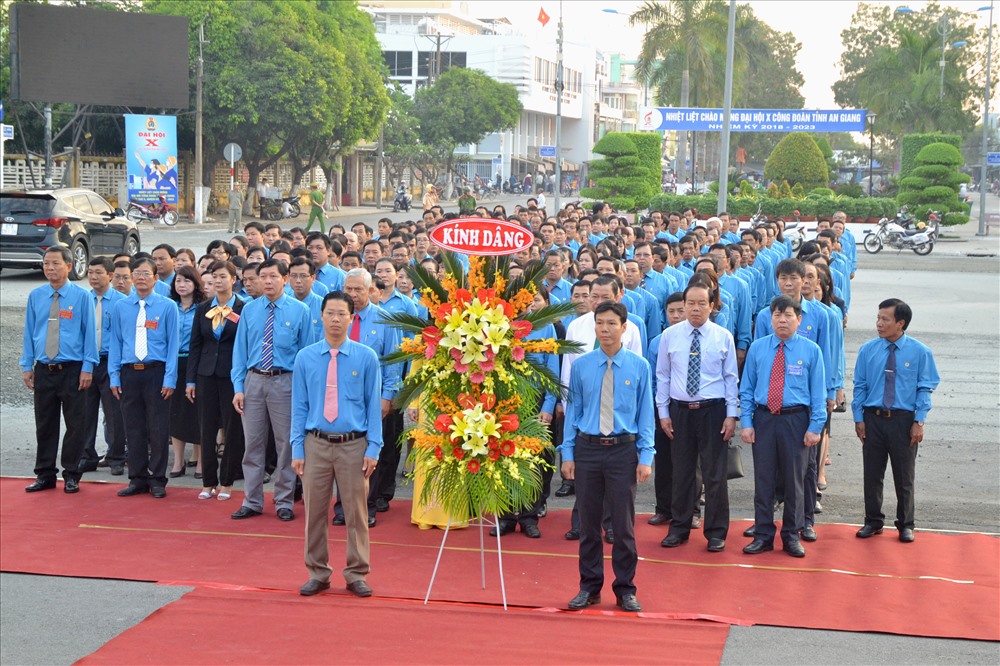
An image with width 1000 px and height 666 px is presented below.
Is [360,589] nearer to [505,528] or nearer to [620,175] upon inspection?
[505,528]

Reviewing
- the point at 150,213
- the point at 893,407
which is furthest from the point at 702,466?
the point at 150,213

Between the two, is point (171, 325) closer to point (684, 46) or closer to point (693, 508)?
point (693, 508)

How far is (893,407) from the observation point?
329 inches

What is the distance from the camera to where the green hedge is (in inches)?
1660

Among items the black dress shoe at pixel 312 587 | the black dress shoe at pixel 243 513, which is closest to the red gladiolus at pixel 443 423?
the black dress shoe at pixel 312 587

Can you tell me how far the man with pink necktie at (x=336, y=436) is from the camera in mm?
7168

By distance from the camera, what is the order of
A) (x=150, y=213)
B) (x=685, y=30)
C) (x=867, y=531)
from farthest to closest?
(x=685, y=30) < (x=150, y=213) < (x=867, y=531)

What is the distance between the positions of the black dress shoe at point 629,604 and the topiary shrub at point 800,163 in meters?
40.2

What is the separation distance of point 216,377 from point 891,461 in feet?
17.2

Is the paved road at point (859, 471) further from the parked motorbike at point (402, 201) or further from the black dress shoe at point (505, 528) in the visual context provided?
the parked motorbike at point (402, 201)

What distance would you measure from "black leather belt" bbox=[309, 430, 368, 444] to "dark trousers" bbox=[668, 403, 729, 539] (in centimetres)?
240

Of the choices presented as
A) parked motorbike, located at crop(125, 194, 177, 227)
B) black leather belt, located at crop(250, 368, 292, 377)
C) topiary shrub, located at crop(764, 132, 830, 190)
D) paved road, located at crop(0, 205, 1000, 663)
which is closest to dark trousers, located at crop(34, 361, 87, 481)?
paved road, located at crop(0, 205, 1000, 663)

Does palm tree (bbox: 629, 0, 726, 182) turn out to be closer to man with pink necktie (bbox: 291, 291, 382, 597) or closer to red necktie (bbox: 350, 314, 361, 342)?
red necktie (bbox: 350, 314, 361, 342)

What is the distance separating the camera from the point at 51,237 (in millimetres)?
21141
